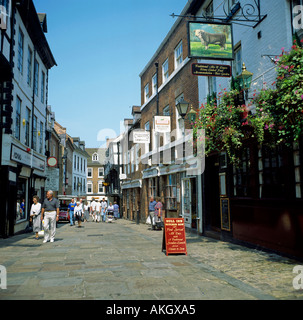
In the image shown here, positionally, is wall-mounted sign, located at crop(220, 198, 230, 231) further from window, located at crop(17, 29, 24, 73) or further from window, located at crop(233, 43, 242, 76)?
window, located at crop(17, 29, 24, 73)

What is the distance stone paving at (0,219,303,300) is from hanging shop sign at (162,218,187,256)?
0.85 ft

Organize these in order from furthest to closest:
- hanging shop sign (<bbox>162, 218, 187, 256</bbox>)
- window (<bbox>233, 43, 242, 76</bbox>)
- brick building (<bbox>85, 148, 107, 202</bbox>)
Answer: brick building (<bbox>85, 148, 107, 202</bbox>) → window (<bbox>233, 43, 242, 76</bbox>) → hanging shop sign (<bbox>162, 218, 187, 256</bbox>)

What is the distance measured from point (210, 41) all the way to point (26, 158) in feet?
35.9

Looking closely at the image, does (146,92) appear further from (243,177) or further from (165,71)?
(243,177)

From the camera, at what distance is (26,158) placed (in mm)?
16125

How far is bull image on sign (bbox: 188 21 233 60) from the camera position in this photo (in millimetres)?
8703

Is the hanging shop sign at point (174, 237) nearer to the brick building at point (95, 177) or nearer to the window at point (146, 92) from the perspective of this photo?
the window at point (146, 92)

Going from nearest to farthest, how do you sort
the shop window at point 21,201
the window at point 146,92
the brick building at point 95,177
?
the shop window at point 21,201
the window at point 146,92
the brick building at point 95,177

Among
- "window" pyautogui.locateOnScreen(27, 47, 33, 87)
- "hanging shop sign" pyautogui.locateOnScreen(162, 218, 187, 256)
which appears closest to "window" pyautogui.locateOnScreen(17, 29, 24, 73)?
"window" pyautogui.locateOnScreen(27, 47, 33, 87)

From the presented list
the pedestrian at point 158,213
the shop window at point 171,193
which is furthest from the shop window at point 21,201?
the shop window at point 171,193

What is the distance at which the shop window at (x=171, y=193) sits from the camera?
16.8 m

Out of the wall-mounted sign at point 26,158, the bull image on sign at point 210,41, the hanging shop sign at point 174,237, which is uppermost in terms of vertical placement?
the bull image on sign at point 210,41

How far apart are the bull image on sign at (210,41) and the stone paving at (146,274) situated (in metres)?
5.26
